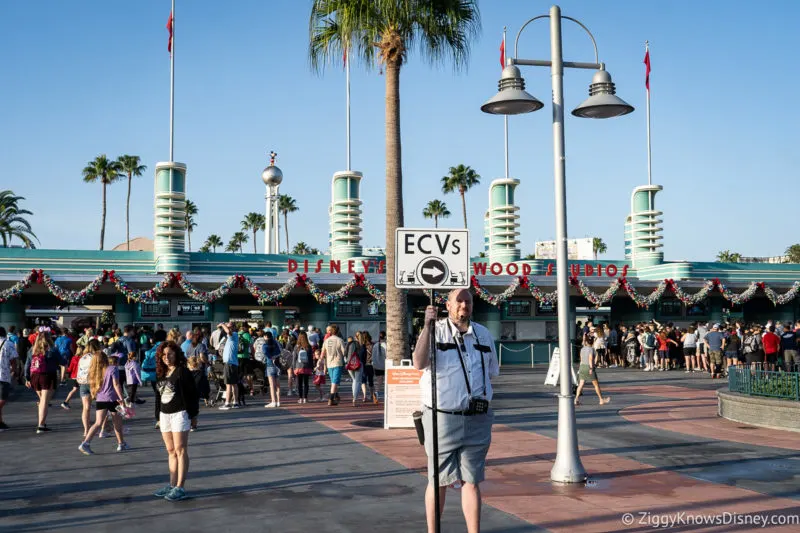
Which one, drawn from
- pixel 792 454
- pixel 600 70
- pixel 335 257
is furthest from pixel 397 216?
pixel 335 257

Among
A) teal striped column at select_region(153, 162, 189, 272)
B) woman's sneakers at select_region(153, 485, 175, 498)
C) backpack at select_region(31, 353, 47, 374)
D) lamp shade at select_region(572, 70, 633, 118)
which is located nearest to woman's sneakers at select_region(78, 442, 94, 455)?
backpack at select_region(31, 353, 47, 374)

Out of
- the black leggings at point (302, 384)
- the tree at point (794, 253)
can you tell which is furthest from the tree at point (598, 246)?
the black leggings at point (302, 384)

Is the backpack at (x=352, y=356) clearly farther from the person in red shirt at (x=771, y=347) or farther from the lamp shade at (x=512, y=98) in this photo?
the person in red shirt at (x=771, y=347)

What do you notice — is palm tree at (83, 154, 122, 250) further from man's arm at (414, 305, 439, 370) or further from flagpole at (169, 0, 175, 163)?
man's arm at (414, 305, 439, 370)

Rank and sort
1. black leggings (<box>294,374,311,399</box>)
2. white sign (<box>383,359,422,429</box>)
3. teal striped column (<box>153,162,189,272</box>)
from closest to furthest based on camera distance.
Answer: white sign (<box>383,359,422,429</box>), black leggings (<box>294,374,311,399</box>), teal striped column (<box>153,162,189,272</box>)

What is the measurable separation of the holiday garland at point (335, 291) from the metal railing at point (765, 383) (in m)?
13.1

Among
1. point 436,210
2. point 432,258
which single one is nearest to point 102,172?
point 436,210

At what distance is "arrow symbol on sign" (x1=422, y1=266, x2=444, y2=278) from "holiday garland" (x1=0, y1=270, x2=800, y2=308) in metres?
21.1

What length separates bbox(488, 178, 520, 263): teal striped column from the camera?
35.2 metres

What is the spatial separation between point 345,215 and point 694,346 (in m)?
13.9

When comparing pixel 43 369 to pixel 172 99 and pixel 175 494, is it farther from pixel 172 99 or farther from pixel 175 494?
pixel 172 99

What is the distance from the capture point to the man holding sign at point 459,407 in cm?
654

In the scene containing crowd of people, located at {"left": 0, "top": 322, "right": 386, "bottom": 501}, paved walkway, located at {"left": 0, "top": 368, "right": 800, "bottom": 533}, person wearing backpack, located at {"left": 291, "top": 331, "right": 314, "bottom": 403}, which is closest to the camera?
paved walkway, located at {"left": 0, "top": 368, "right": 800, "bottom": 533}

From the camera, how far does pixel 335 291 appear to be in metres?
32.5
